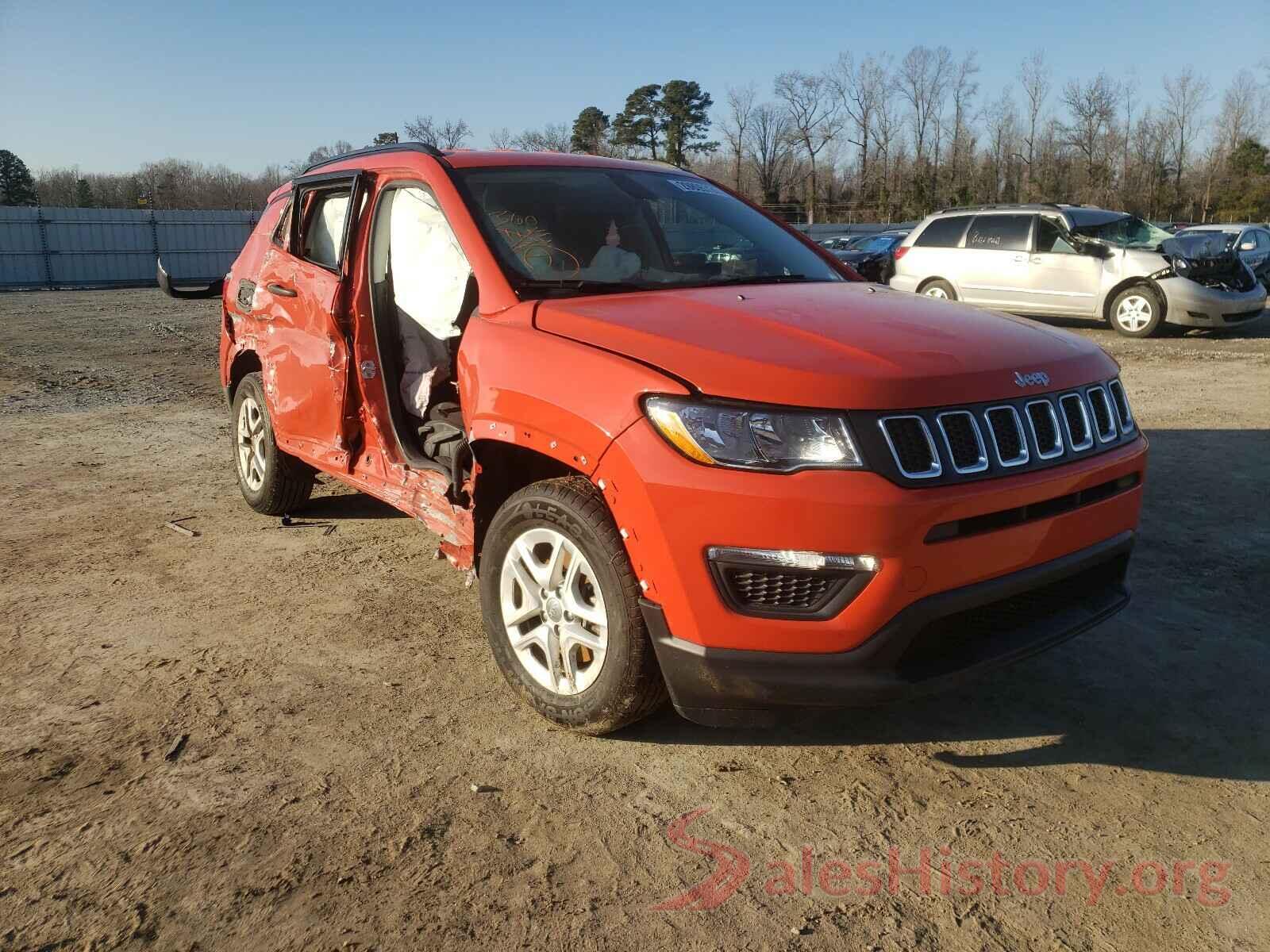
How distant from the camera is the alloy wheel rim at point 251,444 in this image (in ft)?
17.5

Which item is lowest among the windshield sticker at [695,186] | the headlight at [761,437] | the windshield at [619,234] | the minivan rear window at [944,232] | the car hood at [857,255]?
the headlight at [761,437]

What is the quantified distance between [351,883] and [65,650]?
204 centimetres

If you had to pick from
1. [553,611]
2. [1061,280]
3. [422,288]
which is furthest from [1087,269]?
[553,611]

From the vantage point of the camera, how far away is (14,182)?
2095 inches

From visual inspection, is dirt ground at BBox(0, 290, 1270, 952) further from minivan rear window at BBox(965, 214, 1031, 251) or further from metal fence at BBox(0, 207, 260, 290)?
metal fence at BBox(0, 207, 260, 290)

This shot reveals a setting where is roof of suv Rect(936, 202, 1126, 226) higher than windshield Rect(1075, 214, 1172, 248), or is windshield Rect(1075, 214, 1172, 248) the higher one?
roof of suv Rect(936, 202, 1126, 226)

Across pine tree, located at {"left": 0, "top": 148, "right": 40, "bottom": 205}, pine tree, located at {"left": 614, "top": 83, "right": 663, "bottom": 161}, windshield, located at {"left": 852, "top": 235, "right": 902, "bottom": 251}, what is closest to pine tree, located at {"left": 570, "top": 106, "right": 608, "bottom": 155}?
pine tree, located at {"left": 614, "top": 83, "right": 663, "bottom": 161}

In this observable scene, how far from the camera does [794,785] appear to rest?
2871 mm

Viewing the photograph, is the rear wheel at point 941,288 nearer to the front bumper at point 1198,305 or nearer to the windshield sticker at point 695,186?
the front bumper at point 1198,305

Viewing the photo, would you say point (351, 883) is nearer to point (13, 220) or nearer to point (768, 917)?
point (768, 917)

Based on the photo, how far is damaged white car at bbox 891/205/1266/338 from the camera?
13469mm

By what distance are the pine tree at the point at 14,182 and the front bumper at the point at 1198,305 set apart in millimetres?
55841

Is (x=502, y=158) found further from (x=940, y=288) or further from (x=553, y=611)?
(x=940, y=288)

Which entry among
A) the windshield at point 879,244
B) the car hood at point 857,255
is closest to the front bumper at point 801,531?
the car hood at point 857,255
